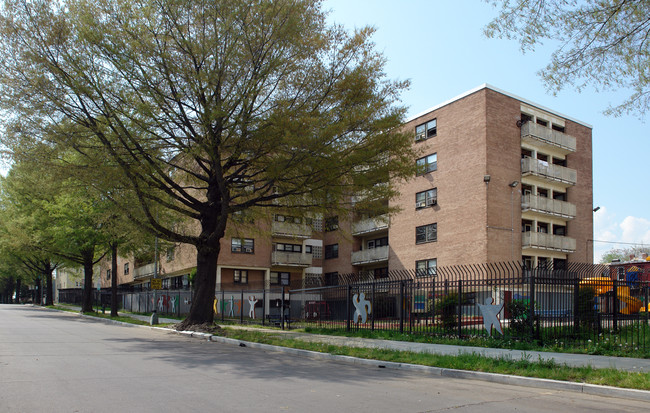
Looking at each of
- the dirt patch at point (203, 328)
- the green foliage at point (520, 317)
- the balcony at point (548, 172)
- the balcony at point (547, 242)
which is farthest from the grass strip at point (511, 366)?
the balcony at point (548, 172)

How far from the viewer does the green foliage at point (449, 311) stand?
53.3 ft

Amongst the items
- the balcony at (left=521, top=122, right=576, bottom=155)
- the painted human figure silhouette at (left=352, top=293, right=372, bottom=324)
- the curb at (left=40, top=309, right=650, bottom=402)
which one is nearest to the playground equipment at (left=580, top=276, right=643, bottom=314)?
A: the curb at (left=40, top=309, right=650, bottom=402)

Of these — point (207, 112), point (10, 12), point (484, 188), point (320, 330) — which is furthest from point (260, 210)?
point (484, 188)

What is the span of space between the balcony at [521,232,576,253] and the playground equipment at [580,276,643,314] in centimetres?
2009

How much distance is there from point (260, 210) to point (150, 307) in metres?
21.1

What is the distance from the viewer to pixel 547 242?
3672 centimetres

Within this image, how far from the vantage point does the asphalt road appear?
691cm

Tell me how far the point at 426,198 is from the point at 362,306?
2118 cm

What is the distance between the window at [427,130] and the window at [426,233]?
6.59 meters

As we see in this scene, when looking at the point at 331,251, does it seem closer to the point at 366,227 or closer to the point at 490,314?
the point at 366,227

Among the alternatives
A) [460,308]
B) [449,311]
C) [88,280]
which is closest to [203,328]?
[449,311]

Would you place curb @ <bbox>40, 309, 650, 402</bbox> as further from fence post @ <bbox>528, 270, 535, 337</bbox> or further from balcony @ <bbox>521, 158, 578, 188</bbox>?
balcony @ <bbox>521, 158, 578, 188</bbox>

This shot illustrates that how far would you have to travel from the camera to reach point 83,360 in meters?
11.5

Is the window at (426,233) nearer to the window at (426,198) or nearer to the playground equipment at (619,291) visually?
the window at (426,198)
